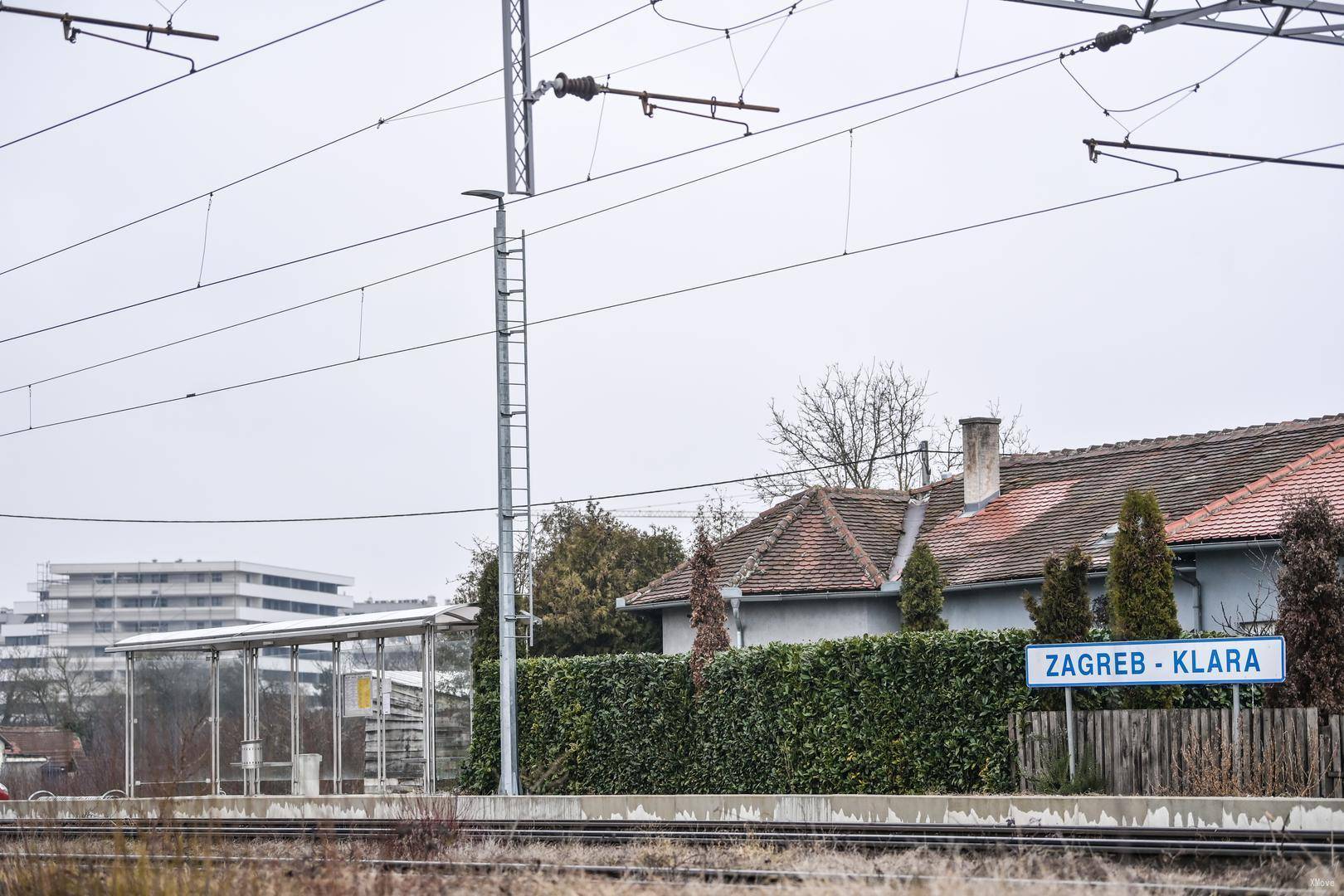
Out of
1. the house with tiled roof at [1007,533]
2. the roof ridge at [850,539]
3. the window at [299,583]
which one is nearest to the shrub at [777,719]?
the house with tiled roof at [1007,533]

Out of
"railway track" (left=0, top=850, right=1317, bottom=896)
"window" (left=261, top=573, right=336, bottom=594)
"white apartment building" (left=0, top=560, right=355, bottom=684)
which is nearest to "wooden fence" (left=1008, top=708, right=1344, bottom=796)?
"railway track" (left=0, top=850, right=1317, bottom=896)

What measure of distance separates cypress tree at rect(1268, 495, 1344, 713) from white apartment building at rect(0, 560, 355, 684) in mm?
126859

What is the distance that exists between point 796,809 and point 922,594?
754cm

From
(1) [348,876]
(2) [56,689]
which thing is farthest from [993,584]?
(2) [56,689]

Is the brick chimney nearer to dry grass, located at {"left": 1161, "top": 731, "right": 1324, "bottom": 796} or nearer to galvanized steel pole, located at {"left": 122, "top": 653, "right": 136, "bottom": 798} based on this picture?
dry grass, located at {"left": 1161, "top": 731, "right": 1324, "bottom": 796}

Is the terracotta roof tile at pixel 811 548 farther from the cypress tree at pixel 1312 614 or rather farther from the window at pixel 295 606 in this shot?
the window at pixel 295 606

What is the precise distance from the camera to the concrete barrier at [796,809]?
1558 cm

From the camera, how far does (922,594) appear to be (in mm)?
26719

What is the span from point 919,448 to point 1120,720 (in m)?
32.9

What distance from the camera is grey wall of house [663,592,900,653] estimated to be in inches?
1297

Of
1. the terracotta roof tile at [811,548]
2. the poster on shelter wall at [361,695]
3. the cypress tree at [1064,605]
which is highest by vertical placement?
the terracotta roof tile at [811,548]

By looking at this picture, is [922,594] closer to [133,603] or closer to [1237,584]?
[1237,584]

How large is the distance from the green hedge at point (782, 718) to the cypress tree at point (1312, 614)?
4.15 ft

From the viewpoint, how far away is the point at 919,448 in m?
51.8
